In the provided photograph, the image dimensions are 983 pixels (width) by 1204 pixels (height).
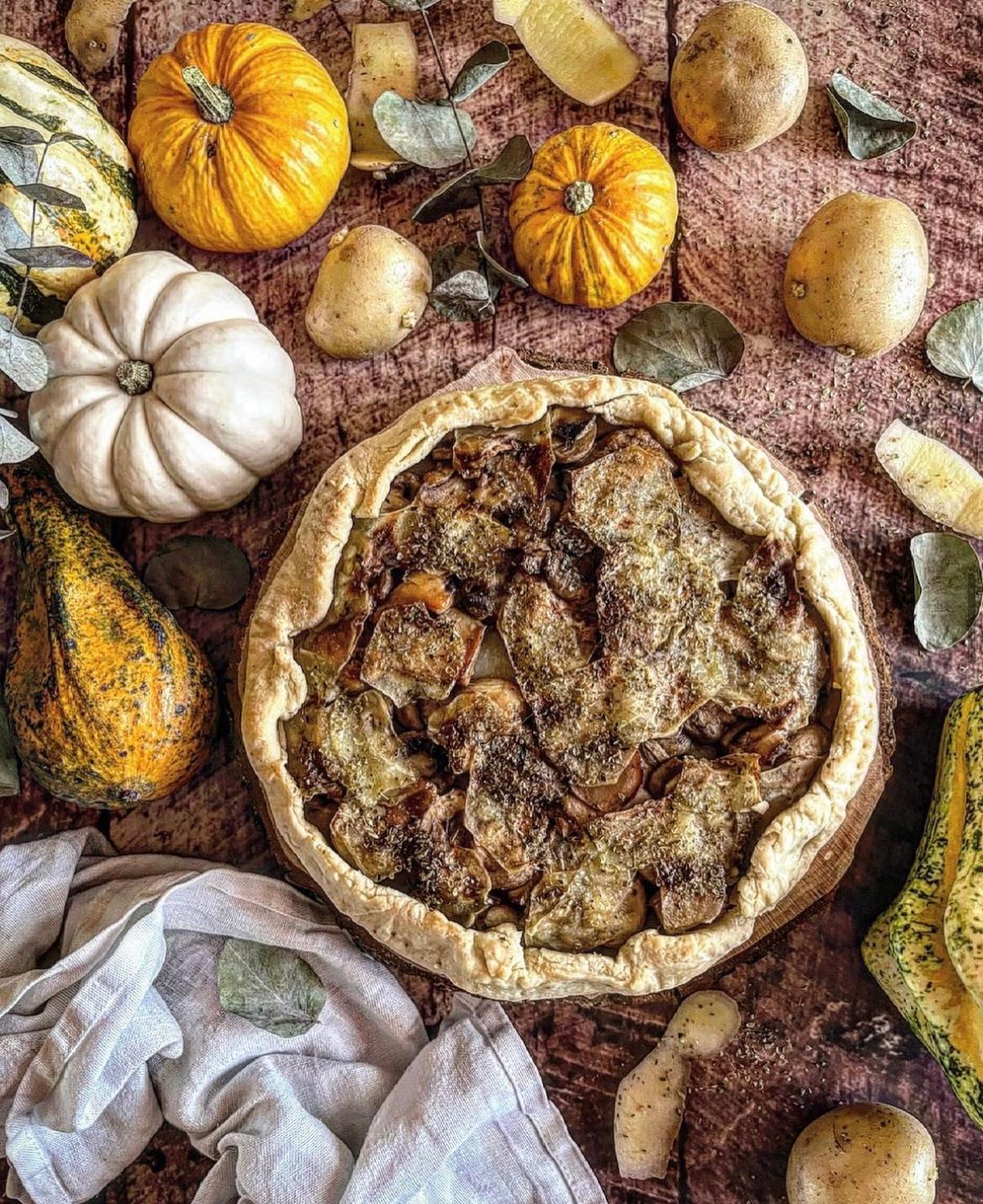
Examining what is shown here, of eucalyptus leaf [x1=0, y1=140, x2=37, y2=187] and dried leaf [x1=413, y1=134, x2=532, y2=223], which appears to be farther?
dried leaf [x1=413, y1=134, x2=532, y2=223]

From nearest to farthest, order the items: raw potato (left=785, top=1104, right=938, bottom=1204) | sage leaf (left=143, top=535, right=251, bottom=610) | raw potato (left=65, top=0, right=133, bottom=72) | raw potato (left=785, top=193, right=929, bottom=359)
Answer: raw potato (left=785, top=1104, right=938, bottom=1204), raw potato (left=785, top=193, right=929, bottom=359), sage leaf (left=143, top=535, right=251, bottom=610), raw potato (left=65, top=0, right=133, bottom=72)

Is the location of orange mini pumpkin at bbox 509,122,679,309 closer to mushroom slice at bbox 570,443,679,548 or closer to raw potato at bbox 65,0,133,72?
mushroom slice at bbox 570,443,679,548

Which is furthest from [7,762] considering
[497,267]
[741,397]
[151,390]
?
[741,397]

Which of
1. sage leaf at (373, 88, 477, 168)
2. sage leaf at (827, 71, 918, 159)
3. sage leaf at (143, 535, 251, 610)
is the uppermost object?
sage leaf at (373, 88, 477, 168)

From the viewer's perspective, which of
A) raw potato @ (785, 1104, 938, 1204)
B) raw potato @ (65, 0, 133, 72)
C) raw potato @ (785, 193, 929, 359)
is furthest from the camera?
raw potato @ (65, 0, 133, 72)

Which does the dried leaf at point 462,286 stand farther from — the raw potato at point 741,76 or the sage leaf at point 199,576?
the sage leaf at point 199,576

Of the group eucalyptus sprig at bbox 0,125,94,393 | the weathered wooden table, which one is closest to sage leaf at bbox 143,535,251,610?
the weathered wooden table

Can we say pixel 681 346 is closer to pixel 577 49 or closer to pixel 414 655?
pixel 577 49

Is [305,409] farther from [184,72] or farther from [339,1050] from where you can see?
[339,1050]
